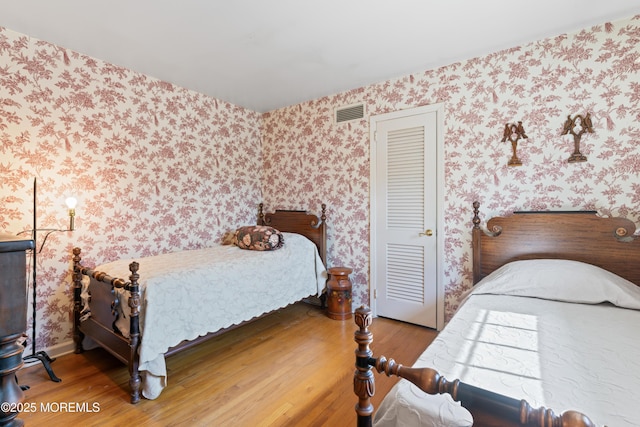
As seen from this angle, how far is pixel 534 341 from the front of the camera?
1.35m

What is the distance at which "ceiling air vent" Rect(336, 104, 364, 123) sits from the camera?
3287 millimetres

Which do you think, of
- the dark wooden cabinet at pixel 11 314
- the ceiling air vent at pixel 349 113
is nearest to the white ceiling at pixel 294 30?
the ceiling air vent at pixel 349 113

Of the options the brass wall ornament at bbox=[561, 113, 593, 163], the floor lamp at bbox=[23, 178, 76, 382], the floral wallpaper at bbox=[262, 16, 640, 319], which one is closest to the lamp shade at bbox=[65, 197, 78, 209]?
the floor lamp at bbox=[23, 178, 76, 382]

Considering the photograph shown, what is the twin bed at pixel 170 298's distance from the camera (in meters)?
1.88

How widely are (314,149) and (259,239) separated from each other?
132 centimetres

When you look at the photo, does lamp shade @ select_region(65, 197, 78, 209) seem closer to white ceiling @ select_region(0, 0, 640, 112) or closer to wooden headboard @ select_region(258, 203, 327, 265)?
white ceiling @ select_region(0, 0, 640, 112)

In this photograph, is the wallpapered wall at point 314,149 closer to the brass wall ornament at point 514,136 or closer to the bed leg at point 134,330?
the brass wall ornament at point 514,136

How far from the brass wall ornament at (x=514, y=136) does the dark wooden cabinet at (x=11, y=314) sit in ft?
9.52

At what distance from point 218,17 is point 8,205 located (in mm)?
2085

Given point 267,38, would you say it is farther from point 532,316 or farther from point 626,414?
point 626,414

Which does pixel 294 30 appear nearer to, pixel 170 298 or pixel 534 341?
pixel 170 298

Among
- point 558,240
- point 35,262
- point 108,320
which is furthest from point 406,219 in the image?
point 35,262

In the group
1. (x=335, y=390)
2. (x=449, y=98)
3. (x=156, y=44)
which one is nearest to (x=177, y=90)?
(x=156, y=44)

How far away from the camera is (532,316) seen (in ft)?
5.39
